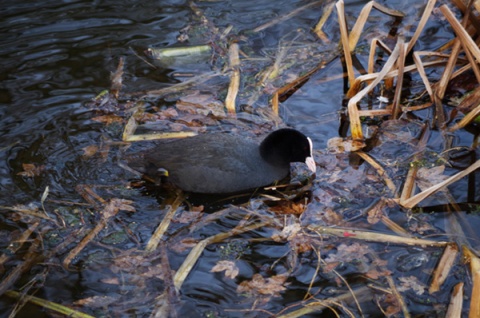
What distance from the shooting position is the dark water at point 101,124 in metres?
4.22

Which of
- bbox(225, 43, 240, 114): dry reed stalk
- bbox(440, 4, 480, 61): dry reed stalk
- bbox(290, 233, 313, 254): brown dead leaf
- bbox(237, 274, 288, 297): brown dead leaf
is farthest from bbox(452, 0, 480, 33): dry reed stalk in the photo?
bbox(237, 274, 288, 297): brown dead leaf

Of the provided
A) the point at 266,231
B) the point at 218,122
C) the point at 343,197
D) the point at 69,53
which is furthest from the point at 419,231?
the point at 69,53

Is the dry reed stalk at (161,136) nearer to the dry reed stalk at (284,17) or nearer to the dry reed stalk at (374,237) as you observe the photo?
the dry reed stalk at (374,237)

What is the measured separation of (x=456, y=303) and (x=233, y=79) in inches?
135

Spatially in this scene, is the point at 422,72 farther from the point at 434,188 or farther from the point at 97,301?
the point at 97,301

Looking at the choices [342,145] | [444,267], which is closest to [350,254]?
[444,267]

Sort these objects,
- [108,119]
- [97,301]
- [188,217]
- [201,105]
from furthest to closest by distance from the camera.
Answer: [201,105]
[108,119]
[188,217]
[97,301]

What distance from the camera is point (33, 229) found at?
15.4 feet

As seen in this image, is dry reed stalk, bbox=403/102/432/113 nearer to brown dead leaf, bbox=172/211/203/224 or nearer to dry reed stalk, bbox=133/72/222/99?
dry reed stalk, bbox=133/72/222/99

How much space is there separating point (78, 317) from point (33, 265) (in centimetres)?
65

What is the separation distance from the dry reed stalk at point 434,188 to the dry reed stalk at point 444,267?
0.43m

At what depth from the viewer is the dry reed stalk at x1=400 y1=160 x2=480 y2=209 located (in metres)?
4.61

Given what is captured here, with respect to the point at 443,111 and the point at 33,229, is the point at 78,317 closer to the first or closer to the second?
the point at 33,229

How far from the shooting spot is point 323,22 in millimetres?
7453
